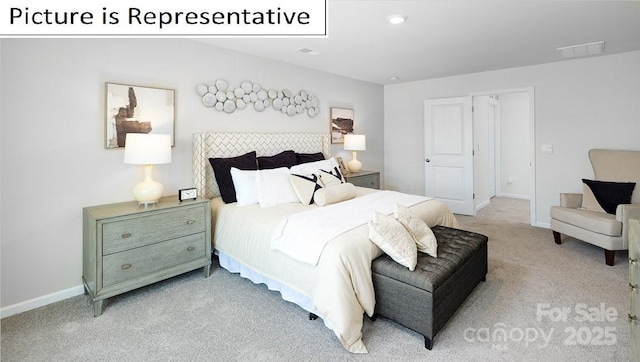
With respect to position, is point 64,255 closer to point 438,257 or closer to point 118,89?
point 118,89

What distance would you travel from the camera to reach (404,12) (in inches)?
99.8

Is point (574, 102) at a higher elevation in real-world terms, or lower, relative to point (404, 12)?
lower

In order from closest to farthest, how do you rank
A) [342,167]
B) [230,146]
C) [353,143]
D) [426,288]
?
[426,288] → [230,146] → [342,167] → [353,143]

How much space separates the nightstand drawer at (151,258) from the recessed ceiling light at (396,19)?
248cm

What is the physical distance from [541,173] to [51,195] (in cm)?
553

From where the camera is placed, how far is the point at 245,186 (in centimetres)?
305

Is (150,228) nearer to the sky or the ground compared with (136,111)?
nearer to the ground

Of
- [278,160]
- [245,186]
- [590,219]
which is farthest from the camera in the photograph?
[278,160]

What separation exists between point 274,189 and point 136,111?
140cm

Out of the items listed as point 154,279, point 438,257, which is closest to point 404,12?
point 438,257

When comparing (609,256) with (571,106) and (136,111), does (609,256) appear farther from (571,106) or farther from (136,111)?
(136,111)

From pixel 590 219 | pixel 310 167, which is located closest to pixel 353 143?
pixel 310 167

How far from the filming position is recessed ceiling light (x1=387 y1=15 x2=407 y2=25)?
2.61 meters

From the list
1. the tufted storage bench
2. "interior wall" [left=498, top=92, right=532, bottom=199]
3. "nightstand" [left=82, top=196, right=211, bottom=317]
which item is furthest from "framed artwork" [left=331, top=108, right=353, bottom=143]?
"interior wall" [left=498, top=92, right=532, bottom=199]
